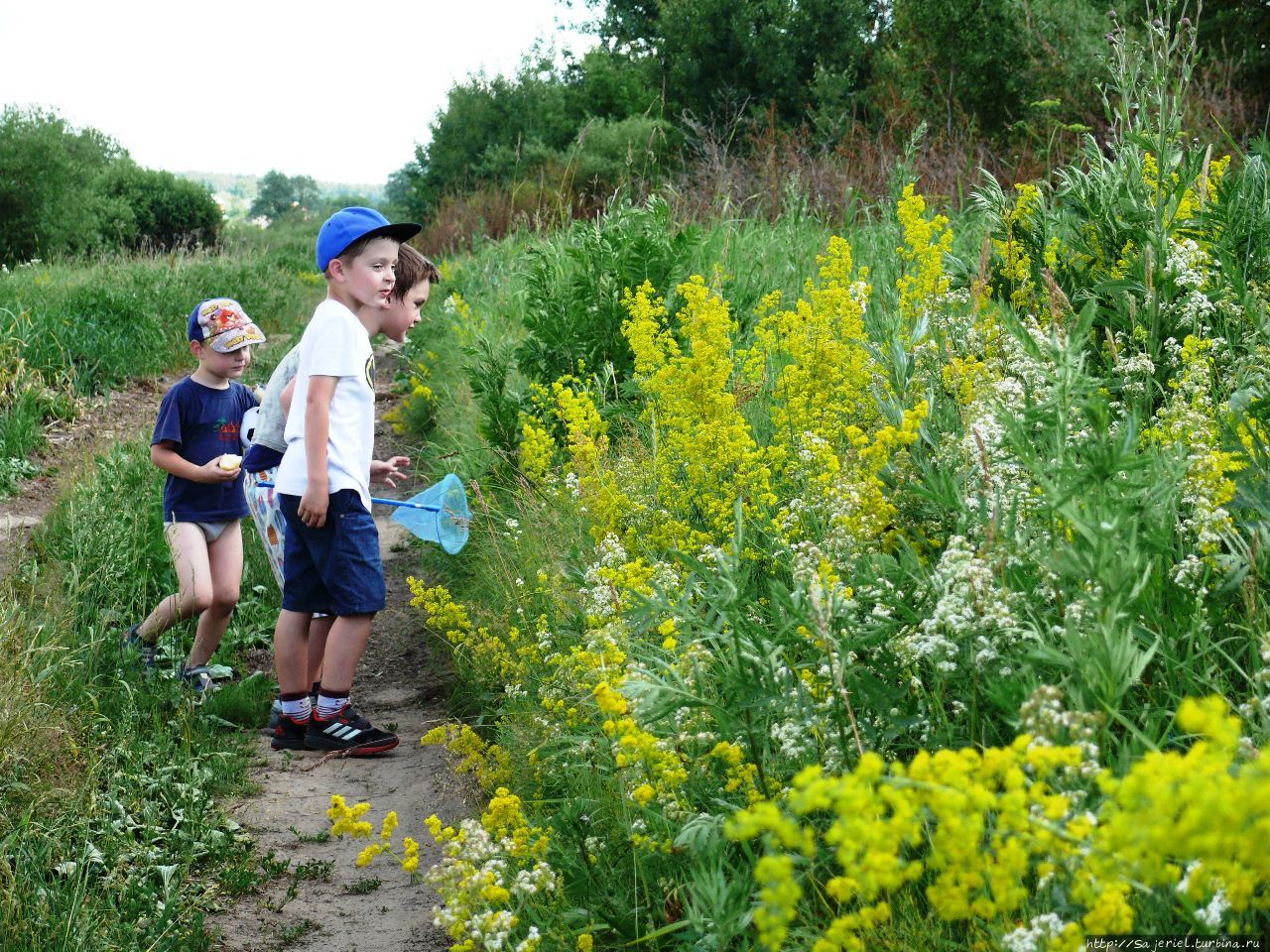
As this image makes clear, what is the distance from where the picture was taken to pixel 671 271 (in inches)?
218

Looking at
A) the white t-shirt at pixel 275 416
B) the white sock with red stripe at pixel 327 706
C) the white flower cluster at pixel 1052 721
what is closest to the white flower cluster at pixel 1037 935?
the white flower cluster at pixel 1052 721

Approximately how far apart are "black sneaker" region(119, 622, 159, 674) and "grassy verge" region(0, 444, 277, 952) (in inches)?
2.1

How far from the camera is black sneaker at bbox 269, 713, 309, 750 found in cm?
414

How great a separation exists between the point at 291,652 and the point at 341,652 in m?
0.23

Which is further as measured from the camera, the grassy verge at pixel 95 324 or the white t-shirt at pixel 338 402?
the grassy verge at pixel 95 324

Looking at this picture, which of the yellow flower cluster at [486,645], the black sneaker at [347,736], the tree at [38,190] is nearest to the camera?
the yellow flower cluster at [486,645]

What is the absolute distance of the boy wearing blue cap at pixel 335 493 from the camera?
3953mm

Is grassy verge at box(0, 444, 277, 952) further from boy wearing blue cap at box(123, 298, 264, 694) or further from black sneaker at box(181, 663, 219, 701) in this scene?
boy wearing blue cap at box(123, 298, 264, 694)

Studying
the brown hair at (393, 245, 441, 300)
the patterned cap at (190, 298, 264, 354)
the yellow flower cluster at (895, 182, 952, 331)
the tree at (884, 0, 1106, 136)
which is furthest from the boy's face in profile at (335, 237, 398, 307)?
the tree at (884, 0, 1106, 136)

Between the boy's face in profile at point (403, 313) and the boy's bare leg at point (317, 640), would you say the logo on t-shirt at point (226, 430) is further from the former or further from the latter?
the boy's bare leg at point (317, 640)

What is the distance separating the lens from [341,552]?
4039mm

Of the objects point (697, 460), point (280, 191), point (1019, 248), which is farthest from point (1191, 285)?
point (280, 191)

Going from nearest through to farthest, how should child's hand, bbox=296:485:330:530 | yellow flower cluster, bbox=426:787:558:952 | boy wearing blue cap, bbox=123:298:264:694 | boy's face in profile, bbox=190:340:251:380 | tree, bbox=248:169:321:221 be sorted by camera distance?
yellow flower cluster, bbox=426:787:558:952 < child's hand, bbox=296:485:330:530 < boy wearing blue cap, bbox=123:298:264:694 < boy's face in profile, bbox=190:340:251:380 < tree, bbox=248:169:321:221

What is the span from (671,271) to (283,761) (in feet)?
9.83
